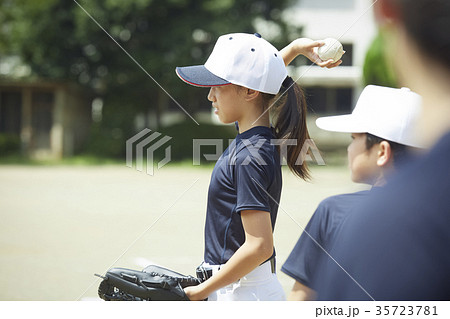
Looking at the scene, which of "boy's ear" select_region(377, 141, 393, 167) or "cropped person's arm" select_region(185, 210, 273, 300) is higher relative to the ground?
"boy's ear" select_region(377, 141, 393, 167)

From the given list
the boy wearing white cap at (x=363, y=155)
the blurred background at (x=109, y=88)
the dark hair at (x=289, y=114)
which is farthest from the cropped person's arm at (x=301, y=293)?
the blurred background at (x=109, y=88)

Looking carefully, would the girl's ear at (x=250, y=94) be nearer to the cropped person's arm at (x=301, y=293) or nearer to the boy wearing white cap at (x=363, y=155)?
the boy wearing white cap at (x=363, y=155)

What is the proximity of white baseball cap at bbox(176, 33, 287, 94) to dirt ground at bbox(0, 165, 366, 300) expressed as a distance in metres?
0.48

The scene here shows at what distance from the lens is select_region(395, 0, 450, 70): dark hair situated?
Answer: 64cm

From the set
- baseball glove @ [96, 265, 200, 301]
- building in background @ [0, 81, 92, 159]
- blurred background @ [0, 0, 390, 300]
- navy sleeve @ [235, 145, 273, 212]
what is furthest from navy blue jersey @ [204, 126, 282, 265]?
building in background @ [0, 81, 92, 159]

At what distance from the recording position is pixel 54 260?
4.35 metres

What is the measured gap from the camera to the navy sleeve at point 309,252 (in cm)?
141

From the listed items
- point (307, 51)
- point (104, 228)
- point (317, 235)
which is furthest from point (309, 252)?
point (104, 228)

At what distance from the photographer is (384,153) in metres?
1.33

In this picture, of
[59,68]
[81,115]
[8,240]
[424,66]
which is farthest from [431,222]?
[81,115]

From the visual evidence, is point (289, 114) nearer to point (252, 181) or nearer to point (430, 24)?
point (252, 181)

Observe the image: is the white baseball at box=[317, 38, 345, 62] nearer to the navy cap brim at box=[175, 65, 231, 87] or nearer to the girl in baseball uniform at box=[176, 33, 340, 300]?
the girl in baseball uniform at box=[176, 33, 340, 300]

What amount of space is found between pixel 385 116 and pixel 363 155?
116 mm

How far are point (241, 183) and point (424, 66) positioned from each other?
646 millimetres
